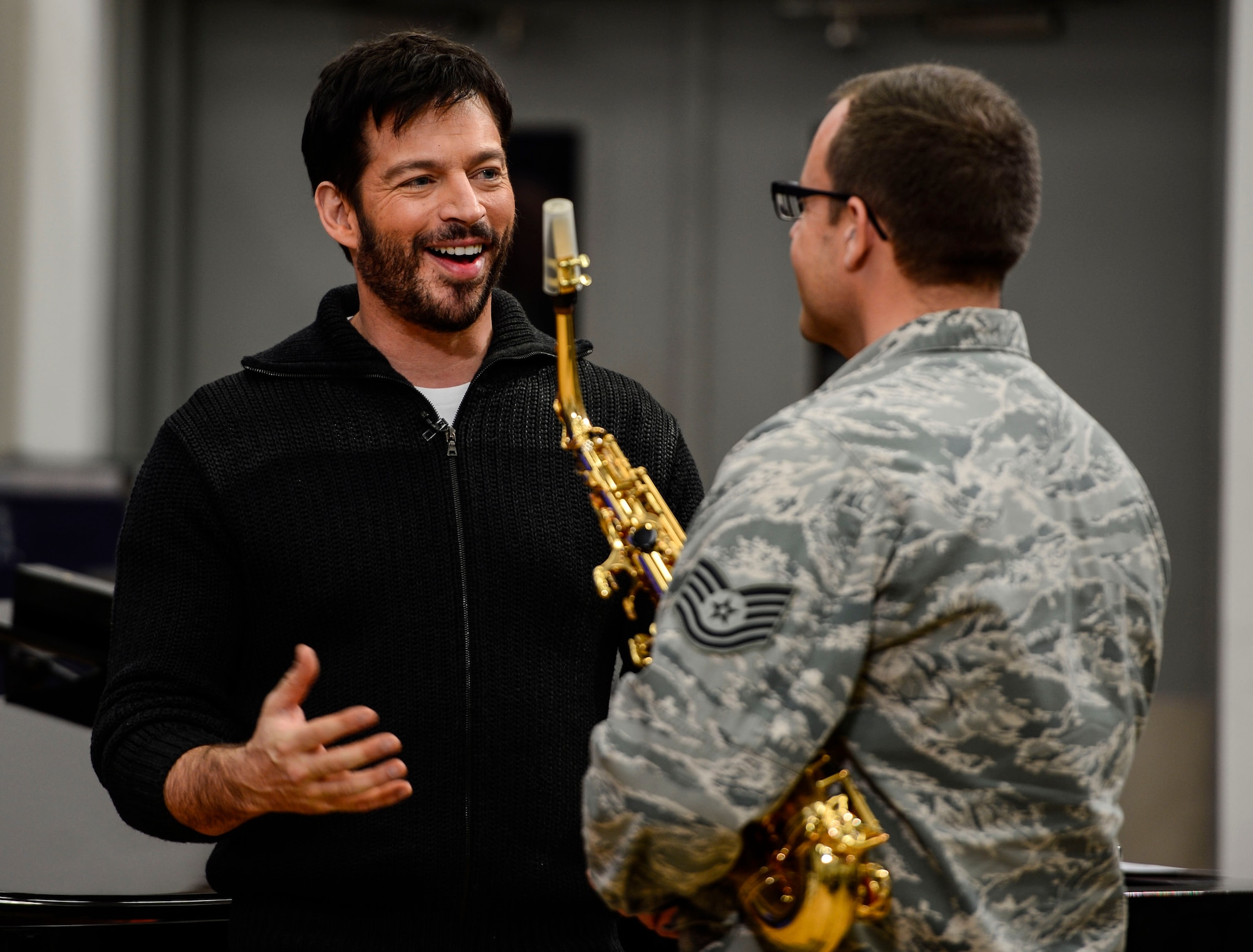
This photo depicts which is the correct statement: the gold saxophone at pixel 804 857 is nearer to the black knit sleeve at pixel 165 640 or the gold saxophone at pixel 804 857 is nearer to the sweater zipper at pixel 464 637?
the sweater zipper at pixel 464 637

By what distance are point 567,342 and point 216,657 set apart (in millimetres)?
575

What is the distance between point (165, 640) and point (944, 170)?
3.40ft

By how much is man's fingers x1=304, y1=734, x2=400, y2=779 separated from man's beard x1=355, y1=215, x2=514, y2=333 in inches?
25.9

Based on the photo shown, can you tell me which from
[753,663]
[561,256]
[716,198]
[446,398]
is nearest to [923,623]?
[753,663]

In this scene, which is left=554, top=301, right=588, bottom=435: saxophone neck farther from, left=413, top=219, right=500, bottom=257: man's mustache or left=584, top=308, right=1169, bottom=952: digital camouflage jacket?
left=584, top=308, right=1169, bottom=952: digital camouflage jacket

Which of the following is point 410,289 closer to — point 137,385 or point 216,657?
point 216,657

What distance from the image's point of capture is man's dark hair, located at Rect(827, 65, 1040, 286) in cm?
138

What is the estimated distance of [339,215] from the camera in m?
2.00

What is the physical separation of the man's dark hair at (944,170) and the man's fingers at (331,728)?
2.30ft

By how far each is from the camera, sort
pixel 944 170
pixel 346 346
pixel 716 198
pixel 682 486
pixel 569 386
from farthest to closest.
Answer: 1. pixel 716 198
2. pixel 682 486
3. pixel 346 346
4. pixel 569 386
5. pixel 944 170

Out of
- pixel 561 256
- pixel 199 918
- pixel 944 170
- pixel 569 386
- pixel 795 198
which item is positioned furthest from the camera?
pixel 199 918

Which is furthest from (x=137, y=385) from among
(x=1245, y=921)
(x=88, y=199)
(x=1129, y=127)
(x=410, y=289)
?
Result: (x=1245, y=921)

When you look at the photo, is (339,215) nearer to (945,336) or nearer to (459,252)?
(459,252)

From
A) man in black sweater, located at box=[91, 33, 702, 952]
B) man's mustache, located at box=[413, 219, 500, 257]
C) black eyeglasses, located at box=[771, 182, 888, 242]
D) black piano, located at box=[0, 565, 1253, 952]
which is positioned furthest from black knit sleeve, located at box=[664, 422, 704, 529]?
black piano, located at box=[0, 565, 1253, 952]
